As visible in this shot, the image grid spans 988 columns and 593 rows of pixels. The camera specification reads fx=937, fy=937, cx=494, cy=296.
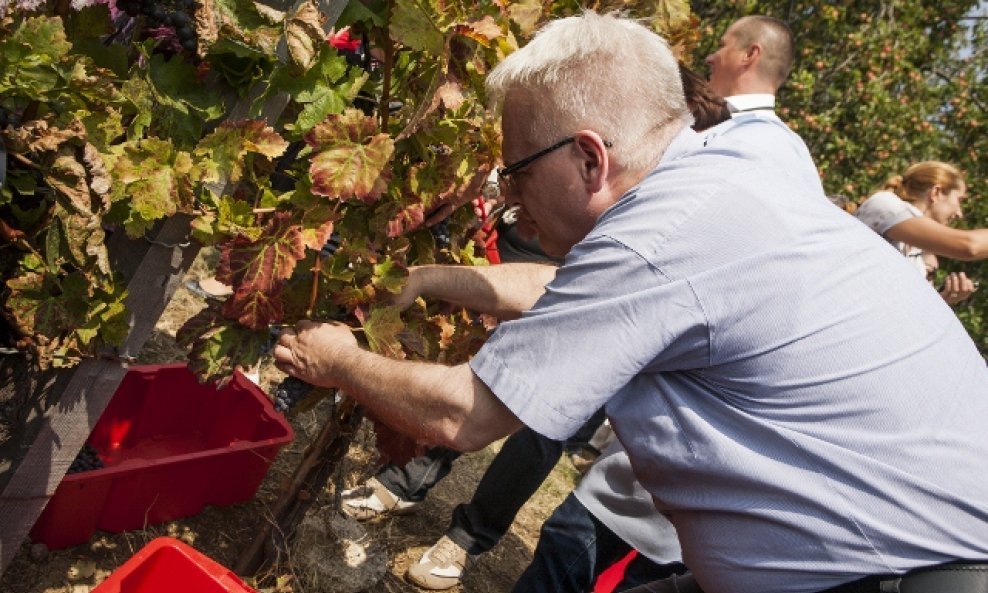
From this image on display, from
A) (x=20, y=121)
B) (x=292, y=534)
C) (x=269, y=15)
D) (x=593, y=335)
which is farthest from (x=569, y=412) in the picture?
(x=292, y=534)

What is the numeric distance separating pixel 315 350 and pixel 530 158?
56 centimetres

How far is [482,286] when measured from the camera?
Result: 2.15 m

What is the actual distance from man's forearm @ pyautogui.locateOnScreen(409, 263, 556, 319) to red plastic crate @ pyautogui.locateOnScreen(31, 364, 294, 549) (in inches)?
36.3

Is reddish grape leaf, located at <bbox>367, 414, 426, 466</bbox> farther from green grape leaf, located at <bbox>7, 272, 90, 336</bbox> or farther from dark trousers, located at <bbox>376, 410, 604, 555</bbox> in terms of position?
dark trousers, located at <bbox>376, 410, 604, 555</bbox>

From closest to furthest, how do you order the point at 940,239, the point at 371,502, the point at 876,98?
the point at 371,502
the point at 940,239
the point at 876,98

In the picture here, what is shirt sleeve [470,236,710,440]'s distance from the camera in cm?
143

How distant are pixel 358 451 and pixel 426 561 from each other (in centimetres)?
74

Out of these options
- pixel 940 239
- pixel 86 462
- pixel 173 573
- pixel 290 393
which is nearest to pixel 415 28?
pixel 290 393

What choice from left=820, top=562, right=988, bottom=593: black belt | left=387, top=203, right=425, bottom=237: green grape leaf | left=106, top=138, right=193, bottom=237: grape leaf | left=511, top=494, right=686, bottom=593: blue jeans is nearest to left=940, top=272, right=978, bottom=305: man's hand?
left=511, top=494, right=686, bottom=593: blue jeans

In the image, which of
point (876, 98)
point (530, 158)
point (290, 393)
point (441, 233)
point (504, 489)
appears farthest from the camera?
point (876, 98)

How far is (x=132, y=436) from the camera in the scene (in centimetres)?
312

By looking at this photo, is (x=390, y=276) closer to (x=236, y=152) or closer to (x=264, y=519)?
(x=236, y=152)

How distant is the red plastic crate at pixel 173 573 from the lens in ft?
6.07

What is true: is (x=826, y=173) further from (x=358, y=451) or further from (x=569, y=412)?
(x=569, y=412)
